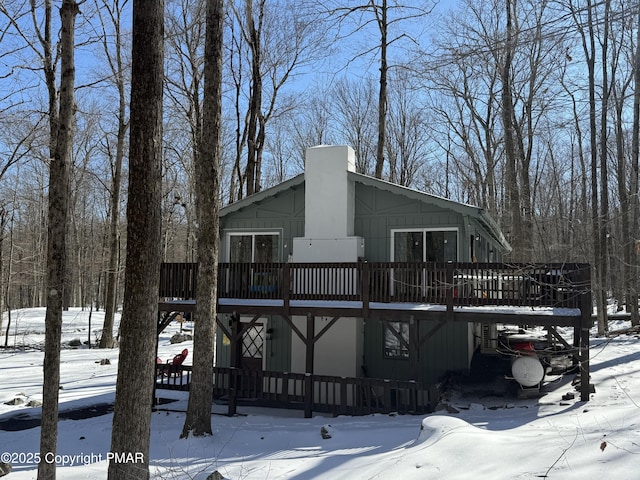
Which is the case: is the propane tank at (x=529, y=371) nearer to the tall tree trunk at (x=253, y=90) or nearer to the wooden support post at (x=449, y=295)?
the wooden support post at (x=449, y=295)

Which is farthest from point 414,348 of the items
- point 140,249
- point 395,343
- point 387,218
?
point 140,249

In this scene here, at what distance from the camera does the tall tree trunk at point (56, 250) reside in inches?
280

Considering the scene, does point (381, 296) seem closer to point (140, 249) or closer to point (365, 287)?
point (365, 287)

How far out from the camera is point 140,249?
578cm

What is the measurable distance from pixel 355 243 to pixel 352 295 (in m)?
2.16

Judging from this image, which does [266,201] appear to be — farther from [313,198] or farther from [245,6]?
[245,6]

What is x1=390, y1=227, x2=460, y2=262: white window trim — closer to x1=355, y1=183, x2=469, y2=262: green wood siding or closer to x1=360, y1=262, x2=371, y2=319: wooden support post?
x1=355, y1=183, x2=469, y2=262: green wood siding

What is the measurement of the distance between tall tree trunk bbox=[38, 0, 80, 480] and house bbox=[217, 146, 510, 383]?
6.23 metres

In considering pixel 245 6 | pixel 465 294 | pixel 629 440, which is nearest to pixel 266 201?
pixel 465 294

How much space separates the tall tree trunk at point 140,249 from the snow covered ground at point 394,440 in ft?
6.61

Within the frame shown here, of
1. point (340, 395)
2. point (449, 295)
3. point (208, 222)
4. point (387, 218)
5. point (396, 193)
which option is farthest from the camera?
point (387, 218)

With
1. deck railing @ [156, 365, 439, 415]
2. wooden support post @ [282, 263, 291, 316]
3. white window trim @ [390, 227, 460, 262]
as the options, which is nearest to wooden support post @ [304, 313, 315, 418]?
deck railing @ [156, 365, 439, 415]

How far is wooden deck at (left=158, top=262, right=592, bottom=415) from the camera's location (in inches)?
412

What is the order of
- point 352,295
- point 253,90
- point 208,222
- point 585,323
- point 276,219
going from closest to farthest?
point 585,323, point 208,222, point 352,295, point 276,219, point 253,90
